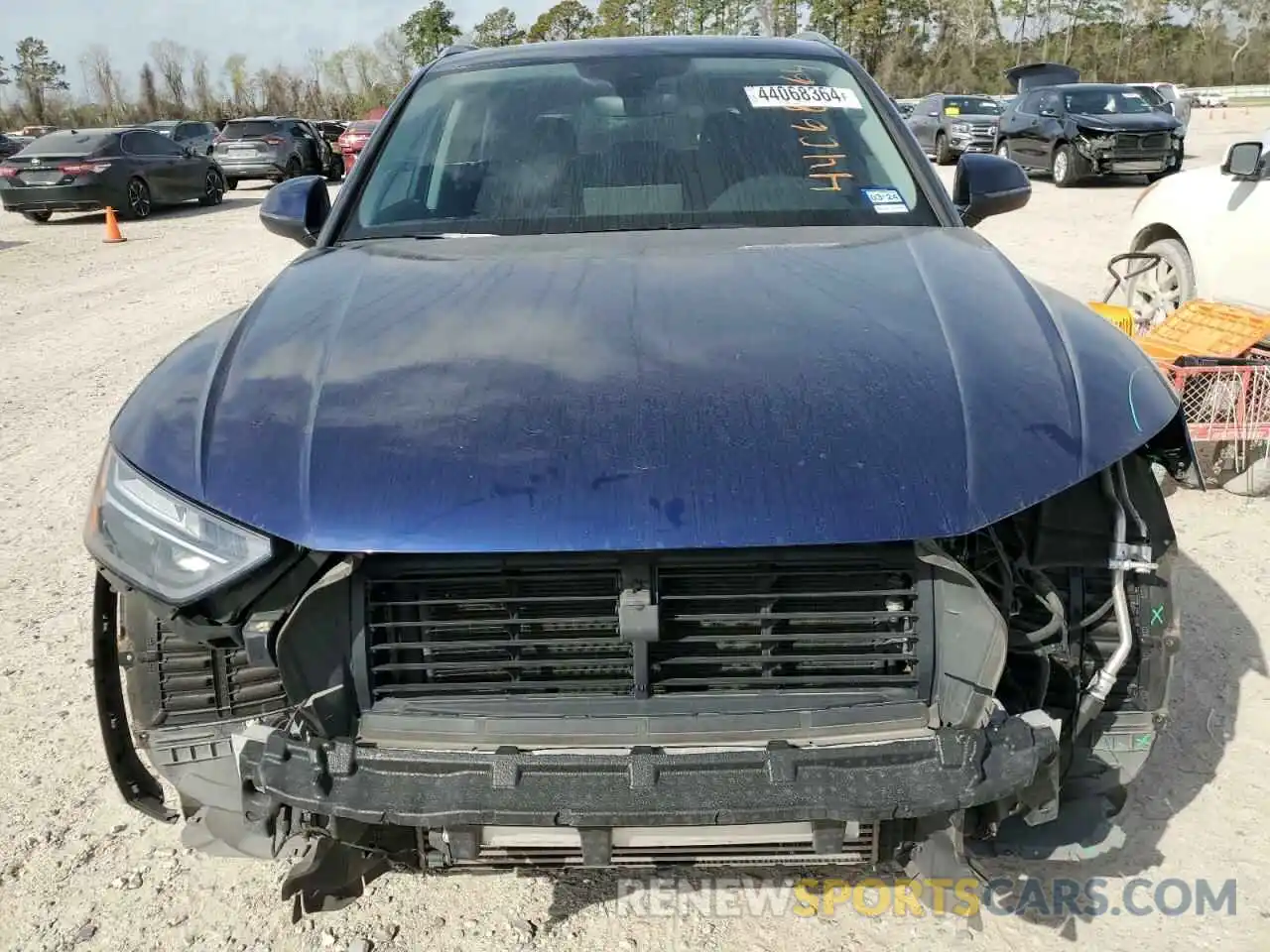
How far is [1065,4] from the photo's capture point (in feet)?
211

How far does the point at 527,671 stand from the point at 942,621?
0.72 metres

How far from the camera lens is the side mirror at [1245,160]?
505 centimetres

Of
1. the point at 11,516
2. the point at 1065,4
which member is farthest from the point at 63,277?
the point at 1065,4

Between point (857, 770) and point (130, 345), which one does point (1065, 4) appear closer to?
point (130, 345)

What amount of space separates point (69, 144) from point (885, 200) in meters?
16.7

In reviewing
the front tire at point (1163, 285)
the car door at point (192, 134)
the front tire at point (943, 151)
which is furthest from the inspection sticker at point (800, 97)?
the car door at point (192, 134)

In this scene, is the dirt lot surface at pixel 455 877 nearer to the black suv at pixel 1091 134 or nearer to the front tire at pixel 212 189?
the black suv at pixel 1091 134

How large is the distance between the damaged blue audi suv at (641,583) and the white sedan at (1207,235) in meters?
3.79

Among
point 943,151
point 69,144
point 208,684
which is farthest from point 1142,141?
point 208,684

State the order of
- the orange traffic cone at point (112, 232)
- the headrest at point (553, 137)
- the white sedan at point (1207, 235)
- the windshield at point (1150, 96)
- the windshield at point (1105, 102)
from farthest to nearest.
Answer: the windshield at point (1150, 96), the windshield at point (1105, 102), the orange traffic cone at point (112, 232), the white sedan at point (1207, 235), the headrest at point (553, 137)

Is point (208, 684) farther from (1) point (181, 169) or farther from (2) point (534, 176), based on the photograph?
(1) point (181, 169)

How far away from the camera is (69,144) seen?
15844mm

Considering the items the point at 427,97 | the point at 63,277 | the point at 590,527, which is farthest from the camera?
the point at 63,277

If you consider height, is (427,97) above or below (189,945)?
above
